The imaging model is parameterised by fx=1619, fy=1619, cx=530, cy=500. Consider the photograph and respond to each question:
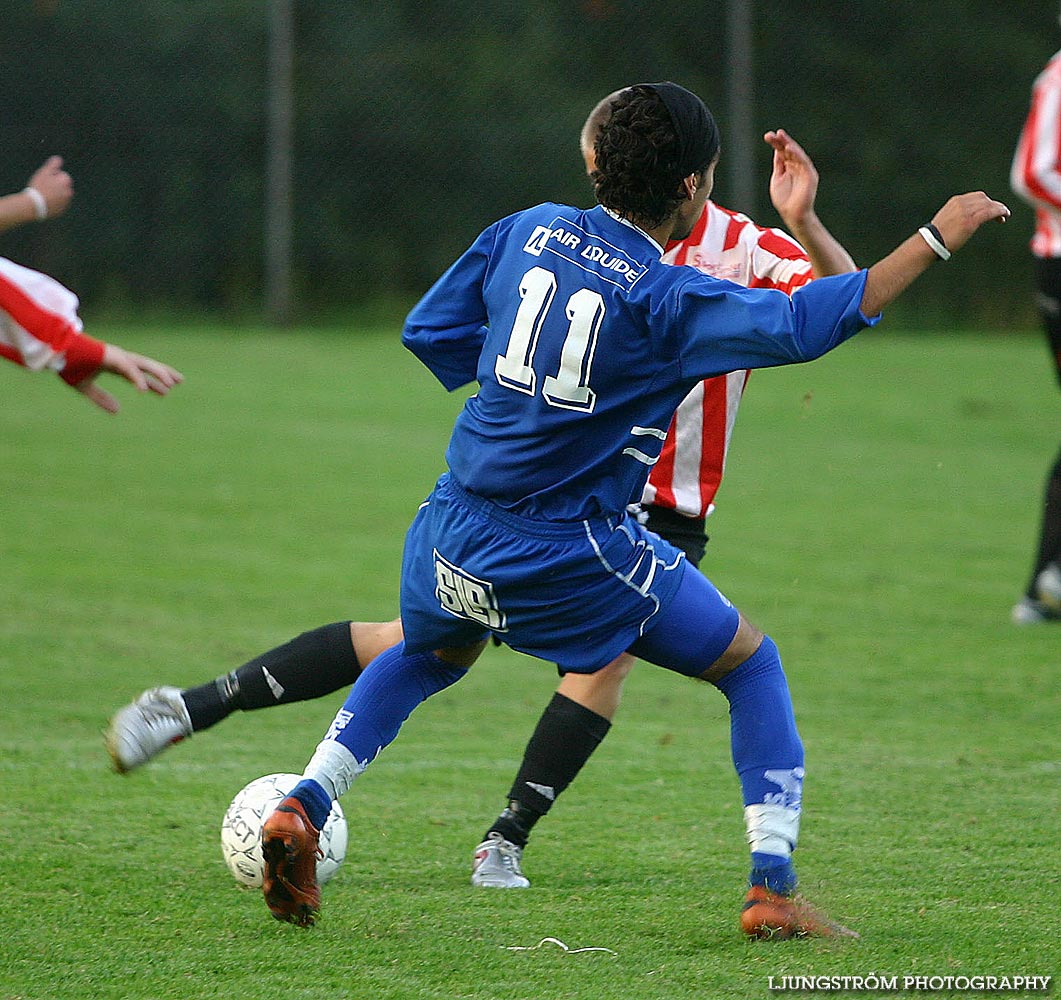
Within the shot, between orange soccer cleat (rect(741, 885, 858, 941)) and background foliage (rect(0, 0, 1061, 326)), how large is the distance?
15.3 metres

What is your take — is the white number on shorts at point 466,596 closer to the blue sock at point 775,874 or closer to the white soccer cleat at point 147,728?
the blue sock at point 775,874

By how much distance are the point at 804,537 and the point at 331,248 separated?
1105cm

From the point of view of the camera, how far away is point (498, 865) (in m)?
3.81

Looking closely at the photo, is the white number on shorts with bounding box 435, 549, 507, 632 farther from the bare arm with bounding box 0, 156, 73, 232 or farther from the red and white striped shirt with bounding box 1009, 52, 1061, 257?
the red and white striped shirt with bounding box 1009, 52, 1061, 257

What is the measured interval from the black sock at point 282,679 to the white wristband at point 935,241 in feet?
5.54

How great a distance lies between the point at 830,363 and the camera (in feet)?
54.6

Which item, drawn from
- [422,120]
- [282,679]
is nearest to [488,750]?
[282,679]

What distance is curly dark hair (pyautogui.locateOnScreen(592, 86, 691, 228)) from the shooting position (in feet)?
10.3

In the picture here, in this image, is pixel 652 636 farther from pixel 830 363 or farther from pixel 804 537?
pixel 830 363

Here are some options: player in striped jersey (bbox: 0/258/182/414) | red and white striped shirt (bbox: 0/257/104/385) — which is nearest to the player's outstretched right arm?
player in striped jersey (bbox: 0/258/182/414)

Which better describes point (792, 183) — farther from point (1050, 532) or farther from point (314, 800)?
point (1050, 532)

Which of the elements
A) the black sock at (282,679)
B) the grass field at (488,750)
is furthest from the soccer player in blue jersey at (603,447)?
the black sock at (282,679)

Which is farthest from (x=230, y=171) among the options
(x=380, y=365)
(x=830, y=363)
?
(x=830, y=363)

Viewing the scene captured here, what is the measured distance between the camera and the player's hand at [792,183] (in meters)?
3.70
